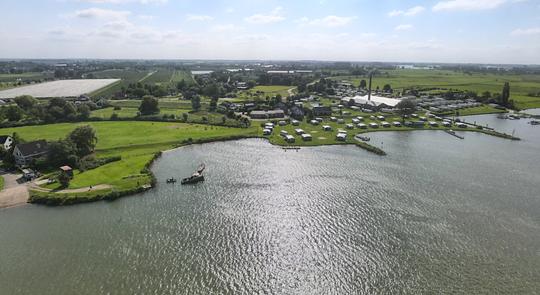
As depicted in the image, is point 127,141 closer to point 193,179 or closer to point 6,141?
point 6,141

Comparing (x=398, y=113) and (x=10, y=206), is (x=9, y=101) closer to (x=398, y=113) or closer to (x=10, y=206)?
(x=10, y=206)

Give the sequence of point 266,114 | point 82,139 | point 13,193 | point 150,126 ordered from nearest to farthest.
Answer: point 13,193
point 82,139
point 150,126
point 266,114

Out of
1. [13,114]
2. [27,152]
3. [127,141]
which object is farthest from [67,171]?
[13,114]

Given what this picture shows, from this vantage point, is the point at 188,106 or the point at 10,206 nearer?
the point at 10,206

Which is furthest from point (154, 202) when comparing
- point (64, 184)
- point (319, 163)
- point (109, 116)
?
point (109, 116)

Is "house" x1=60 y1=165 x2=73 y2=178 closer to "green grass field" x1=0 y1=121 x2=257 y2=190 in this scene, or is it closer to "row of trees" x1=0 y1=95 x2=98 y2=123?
"green grass field" x1=0 y1=121 x2=257 y2=190

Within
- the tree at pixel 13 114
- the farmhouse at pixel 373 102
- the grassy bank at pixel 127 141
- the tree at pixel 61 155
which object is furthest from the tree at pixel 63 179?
the farmhouse at pixel 373 102

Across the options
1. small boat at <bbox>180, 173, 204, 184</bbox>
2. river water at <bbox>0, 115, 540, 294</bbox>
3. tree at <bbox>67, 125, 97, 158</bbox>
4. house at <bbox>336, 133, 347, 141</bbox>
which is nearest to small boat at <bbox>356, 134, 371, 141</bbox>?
house at <bbox>336, 133, 347, 141</bbox>
